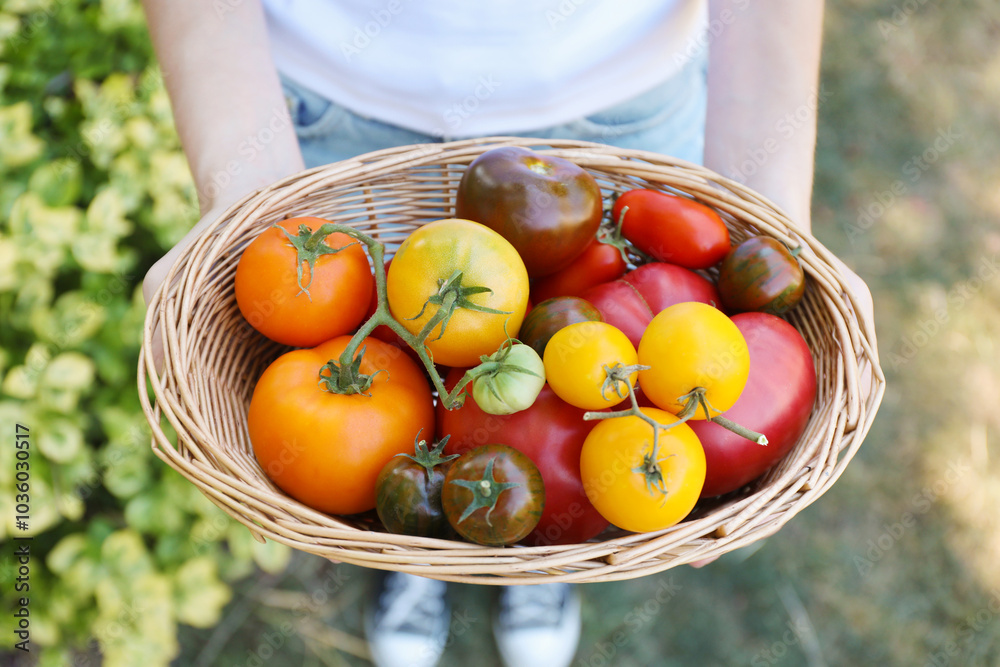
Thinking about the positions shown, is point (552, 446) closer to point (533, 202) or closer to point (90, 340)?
point (533, 202)

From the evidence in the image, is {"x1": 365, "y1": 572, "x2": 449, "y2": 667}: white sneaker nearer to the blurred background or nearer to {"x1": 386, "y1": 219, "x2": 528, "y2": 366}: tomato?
the blurred background

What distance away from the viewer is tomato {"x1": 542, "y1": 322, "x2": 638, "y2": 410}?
92 centimetres

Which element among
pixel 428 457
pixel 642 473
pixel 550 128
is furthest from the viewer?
pixel 550 128

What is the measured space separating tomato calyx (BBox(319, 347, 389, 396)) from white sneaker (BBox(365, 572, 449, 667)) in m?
0.92

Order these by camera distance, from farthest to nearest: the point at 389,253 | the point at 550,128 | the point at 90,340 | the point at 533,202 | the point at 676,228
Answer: the point at 90,340, the point at 550,128, the point at 389,253, the point at 676,228, the point at 533,202

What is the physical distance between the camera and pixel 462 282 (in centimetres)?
100

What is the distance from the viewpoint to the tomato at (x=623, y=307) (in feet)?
3.60

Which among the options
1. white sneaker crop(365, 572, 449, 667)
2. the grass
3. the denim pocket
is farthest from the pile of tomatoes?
the grass

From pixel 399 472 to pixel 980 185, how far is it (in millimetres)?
2652

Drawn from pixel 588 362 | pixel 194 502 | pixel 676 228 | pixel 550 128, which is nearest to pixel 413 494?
pixel 588 362

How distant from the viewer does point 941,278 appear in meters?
2.45

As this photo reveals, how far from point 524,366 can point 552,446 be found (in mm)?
141

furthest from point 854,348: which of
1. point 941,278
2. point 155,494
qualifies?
point 941,278

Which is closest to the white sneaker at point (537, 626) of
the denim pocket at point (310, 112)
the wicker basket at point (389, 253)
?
the wicker basket at point (389, 253)
